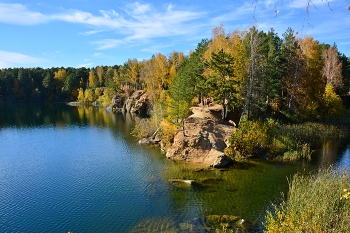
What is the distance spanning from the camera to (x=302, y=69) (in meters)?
45.7

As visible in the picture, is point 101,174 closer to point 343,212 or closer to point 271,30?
point 343,212

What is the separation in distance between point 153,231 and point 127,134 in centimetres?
3438

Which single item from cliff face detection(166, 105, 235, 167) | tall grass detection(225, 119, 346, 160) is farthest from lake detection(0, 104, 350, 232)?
tall grass detection(225, 119, 346, 160)

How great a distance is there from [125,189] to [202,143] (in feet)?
40.3

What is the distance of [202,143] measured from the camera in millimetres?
34500

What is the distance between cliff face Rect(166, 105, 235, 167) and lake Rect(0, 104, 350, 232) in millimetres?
1576

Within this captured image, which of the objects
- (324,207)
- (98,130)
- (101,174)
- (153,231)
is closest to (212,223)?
(153,231)

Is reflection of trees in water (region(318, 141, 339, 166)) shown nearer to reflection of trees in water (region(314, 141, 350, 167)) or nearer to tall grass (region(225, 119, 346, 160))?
reflection of trees in water (region(314, 141, 350, 167))

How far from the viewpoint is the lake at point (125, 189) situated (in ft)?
66.6

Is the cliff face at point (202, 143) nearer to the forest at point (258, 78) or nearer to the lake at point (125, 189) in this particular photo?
the lake at point (125, 189)

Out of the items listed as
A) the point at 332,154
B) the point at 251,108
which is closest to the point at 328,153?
the point at 332,154

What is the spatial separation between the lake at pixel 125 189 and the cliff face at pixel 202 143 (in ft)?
5.17

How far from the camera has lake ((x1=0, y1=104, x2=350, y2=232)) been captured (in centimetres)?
2031

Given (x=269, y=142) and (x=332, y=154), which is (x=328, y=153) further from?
(x=269, y=142)
